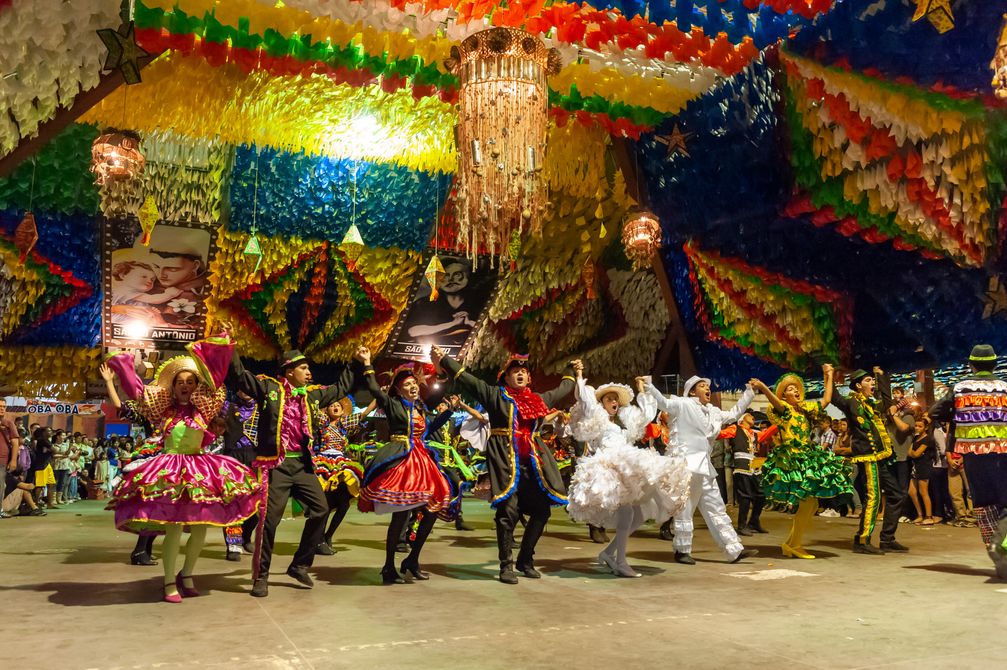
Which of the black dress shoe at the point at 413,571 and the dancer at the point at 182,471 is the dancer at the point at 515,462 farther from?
the dancer at the point at 182,471

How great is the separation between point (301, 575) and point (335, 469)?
6.18 ft

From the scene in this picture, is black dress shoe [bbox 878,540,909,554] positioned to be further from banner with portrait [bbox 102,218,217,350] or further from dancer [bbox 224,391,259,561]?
banner with portrait [bbox 102,218,217,350]

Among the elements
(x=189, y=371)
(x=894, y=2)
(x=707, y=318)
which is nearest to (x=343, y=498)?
(x=189, y=371)

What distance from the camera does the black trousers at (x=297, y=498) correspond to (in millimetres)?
5684

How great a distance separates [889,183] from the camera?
29.9ft

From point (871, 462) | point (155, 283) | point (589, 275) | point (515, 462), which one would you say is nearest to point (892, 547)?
point (871, 462)

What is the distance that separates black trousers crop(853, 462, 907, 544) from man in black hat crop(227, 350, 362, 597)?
504 centimetres

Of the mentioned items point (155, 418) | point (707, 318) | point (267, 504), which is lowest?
point (267, 504)

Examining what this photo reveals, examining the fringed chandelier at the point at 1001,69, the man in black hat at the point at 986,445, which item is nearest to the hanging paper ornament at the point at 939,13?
the fringed chandelier at the point at 1001,69

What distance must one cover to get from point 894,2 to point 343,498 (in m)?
6.56

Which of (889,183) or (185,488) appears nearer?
(185,488)

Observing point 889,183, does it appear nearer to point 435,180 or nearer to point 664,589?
point 664,589

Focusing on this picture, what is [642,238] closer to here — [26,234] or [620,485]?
[620,485]

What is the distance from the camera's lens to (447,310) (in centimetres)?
A: 1622
